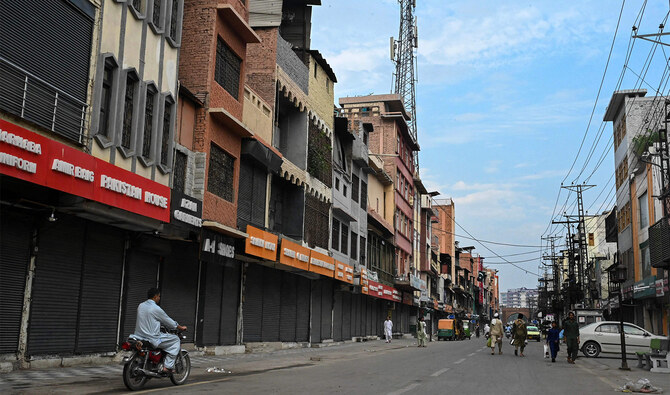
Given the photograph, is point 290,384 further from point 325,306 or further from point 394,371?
point 325,306

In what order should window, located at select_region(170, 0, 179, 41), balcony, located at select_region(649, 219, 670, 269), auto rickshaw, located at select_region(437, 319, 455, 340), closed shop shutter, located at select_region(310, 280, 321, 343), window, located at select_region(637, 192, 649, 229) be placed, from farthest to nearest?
auto rickshaw, located at select_region(437, 319, 455, 340)
window, located at select_region(637, 192, 649, 229)
closed shop shutter, located at select_region(310, 280, 321, 343)
balcony, located at select_region(649, 219, 670, 269)
window, located at select_region(170, 0, 179, 41)

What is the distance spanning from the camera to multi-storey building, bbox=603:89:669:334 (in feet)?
131

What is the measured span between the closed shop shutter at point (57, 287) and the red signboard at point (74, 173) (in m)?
1.39

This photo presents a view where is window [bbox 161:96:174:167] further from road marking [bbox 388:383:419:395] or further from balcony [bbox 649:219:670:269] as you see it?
balcony [bbox 649:219:670:269]

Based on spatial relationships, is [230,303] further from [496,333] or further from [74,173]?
[74,173]

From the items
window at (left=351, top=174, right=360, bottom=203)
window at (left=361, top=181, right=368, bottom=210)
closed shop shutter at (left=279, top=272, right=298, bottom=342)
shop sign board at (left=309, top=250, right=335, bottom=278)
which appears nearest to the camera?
closed shop shutter at (left=279, top=272, right=298, bottom=342)

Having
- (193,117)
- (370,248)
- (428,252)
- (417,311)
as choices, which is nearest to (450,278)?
(428,252)

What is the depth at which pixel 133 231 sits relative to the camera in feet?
57.4

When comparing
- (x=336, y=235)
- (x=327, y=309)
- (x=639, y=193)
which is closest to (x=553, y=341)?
(x=327, y=309)

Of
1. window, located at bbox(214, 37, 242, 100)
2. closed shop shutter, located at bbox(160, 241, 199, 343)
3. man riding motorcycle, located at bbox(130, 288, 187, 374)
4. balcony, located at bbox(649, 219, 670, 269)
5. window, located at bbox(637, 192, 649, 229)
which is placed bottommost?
man riding motorcycle, located at bbox(130, 288, 187, 374)

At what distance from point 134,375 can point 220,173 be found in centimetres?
1198

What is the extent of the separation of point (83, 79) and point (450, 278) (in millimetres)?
89182

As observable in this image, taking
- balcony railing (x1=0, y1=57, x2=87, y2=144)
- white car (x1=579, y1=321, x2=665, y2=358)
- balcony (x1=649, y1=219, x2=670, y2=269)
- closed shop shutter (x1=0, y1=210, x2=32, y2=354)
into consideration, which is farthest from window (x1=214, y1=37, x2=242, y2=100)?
balcony (x1=649, y1=219, x2=670, y2=269)

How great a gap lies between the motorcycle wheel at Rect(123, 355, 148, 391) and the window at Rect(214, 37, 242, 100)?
1291 cm
